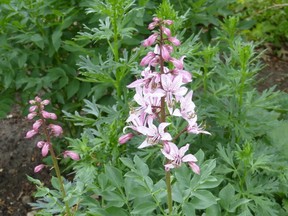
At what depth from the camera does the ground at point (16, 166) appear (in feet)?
13.8

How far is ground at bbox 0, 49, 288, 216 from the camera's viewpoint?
165 inches

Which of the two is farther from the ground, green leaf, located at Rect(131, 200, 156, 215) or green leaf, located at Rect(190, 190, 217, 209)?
green leaf, located at Rect(190, 190, 217, 209)

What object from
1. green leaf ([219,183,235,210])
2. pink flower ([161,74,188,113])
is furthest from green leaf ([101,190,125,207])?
pink flower ([161,74,188,113])

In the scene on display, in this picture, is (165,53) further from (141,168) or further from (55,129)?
(55,129)

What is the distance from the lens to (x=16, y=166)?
4516 millimetres

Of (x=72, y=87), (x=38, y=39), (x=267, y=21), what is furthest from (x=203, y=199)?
(x=267, y=21)

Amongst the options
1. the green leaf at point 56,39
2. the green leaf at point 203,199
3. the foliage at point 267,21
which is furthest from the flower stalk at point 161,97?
the foliage at point 267,21

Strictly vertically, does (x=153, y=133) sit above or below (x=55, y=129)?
above

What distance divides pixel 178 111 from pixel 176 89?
0.28 feet

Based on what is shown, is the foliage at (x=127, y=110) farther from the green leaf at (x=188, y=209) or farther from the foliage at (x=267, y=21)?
the foliage at (x=267, y=21)

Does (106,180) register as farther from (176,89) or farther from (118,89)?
(176,89)

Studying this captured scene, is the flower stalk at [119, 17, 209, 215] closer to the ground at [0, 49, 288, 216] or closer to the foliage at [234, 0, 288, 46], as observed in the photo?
the ground at [0, 49, 288, 216]

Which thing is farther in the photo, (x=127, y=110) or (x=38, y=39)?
(x=38, y=39)

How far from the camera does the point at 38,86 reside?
363 cm
